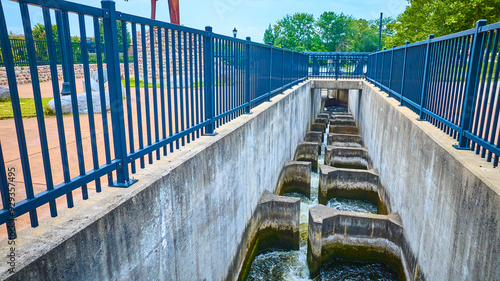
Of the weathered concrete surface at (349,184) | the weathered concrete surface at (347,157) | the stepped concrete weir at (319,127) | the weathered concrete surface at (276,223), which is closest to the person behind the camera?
the weathered concrete surface at (276,223)

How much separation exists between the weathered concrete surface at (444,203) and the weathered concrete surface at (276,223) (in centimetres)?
219

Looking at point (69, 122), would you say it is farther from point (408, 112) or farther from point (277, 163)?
point (408, 112)

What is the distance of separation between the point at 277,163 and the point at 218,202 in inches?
194

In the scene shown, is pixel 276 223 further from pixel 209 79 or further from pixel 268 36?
pixel 268 36

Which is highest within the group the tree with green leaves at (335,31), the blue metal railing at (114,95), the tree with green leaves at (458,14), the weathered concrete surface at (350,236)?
the tree with green leaves at (335,31)

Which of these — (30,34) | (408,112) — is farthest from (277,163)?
(30,34)

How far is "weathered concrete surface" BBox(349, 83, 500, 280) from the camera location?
319 cm

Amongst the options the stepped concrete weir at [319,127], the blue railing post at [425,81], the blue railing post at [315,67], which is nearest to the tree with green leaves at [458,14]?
the blue railing post at [315,67]

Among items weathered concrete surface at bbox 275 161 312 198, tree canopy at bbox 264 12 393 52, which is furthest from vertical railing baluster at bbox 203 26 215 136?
tree canopy at bbox 264 12 393 52

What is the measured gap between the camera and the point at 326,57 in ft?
71.6

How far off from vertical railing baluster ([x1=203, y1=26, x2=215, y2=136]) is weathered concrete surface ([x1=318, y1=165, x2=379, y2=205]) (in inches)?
226

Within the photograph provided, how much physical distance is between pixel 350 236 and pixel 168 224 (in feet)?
16.1

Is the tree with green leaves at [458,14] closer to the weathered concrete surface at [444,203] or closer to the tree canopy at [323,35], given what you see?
the weathered concrete surface at [444,203]

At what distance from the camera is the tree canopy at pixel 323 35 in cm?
7581
